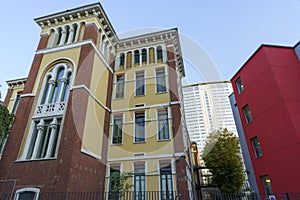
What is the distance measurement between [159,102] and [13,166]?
1023cm

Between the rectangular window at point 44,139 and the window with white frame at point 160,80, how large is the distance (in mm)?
7910

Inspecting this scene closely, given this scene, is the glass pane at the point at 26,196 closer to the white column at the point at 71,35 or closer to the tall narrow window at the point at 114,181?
the tall narrow window at the point at 114,181

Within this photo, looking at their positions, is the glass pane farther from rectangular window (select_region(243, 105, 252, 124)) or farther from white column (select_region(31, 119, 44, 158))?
rectangular window (select_region(243, 105, 252, 124))

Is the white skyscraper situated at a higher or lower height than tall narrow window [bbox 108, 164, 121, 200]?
higher

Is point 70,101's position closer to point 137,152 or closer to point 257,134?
point 137,152

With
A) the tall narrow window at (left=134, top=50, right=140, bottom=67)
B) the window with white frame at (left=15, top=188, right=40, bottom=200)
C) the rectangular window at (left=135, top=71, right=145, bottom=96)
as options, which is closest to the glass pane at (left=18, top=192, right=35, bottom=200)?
the window with white frame at (left=15, top=188, right=40, bottom=200)

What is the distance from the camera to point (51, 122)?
38.7ft

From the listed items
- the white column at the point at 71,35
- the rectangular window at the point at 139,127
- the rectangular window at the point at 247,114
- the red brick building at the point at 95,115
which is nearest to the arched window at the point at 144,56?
the red brick building at the point at 95,115

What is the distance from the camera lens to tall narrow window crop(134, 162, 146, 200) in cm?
1193

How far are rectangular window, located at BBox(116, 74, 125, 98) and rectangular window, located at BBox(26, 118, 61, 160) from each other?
19.2 feet

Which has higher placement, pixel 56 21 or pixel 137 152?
pixel 56 21

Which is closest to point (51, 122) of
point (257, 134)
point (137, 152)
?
point (137, 152)

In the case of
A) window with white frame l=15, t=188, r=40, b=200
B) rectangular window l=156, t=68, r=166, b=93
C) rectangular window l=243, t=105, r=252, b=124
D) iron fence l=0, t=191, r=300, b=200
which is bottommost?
iron fence l=0, t=191, r=300, b=200

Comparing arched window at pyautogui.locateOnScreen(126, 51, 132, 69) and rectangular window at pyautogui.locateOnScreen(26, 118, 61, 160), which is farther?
arched window at pyautogui.locateOnScreen(126, 51, 132, 69)
